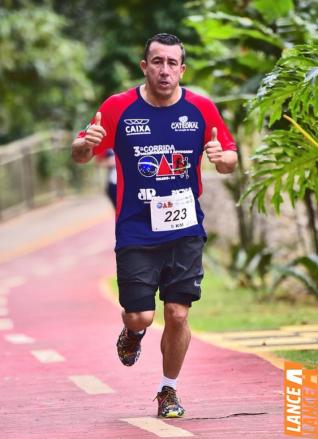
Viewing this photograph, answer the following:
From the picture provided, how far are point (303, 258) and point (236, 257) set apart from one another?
4.42 m

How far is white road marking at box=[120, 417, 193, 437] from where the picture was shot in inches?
251

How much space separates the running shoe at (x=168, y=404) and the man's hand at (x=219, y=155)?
121 centimetres

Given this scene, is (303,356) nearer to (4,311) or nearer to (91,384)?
(91,384)

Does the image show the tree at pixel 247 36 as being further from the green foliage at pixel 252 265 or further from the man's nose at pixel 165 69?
the man's nose at pixel 165 69

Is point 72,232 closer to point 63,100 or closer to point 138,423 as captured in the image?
point 63,100

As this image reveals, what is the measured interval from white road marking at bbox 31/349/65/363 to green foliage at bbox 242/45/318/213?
204 cm

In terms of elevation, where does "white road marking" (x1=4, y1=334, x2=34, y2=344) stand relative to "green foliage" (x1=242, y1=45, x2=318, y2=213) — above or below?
below

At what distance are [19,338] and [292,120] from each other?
5.00 metres

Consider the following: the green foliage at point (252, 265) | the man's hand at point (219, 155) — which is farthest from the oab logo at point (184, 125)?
the green foliage at point (252, 265)

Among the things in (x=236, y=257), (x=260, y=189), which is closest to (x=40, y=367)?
(x=260, y=189)

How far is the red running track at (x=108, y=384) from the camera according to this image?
667cm

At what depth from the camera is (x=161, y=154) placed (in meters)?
7.05

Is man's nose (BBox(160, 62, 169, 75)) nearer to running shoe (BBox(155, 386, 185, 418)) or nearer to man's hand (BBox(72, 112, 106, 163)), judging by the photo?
man's hand (BBox(72, 112, 106, 163))

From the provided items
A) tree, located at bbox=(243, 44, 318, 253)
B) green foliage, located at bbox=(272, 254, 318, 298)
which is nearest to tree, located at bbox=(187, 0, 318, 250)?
green foliage, located at bbox=(272, 254, 318, 298)
